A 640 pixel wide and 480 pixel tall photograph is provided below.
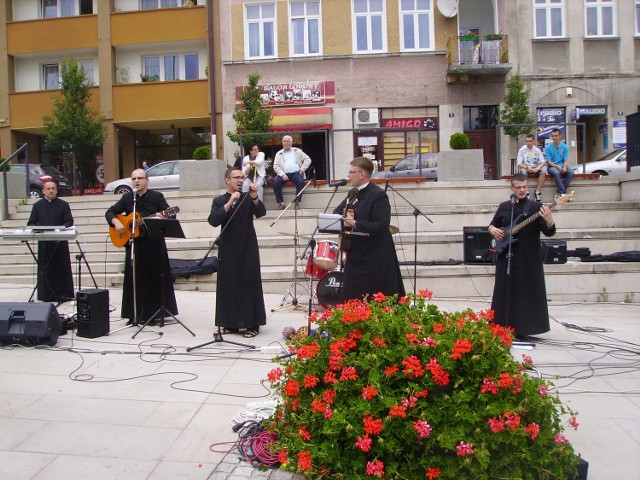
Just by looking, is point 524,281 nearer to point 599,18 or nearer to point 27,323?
point 27,323

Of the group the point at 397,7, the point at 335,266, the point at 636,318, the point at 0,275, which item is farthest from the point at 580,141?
the point at 0,275

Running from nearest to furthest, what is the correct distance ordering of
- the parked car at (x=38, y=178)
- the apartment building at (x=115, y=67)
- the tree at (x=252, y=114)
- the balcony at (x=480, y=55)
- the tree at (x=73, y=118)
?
the parked car at (x=38, y=178), the tree at (x=252, y=114), the balcony at (x=480, y=55), the tree at (x=73, y=118), the apartment building at (x=115, y=67)

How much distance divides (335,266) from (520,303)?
7.92 feet

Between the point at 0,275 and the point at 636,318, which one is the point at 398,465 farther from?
the point at 0,275

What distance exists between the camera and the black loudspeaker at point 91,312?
21.6 ft

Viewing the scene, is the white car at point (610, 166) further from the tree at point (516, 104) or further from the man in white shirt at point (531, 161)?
the man in white shirt at point (531, 161)

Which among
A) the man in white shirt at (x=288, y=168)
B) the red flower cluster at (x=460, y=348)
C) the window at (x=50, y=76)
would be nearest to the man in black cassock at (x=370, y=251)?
the red flower cluster at (x=460, y=348)

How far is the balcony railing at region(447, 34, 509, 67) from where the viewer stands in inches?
852

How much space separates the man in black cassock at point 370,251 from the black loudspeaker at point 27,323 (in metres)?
3.29

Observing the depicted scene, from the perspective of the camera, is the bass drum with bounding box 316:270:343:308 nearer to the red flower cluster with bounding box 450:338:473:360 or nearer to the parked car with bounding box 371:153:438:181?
the red flower cluster with bounding box 450:338:473:360

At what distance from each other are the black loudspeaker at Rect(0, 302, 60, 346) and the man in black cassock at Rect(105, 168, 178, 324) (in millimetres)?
1205


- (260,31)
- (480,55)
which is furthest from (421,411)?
(260,31)

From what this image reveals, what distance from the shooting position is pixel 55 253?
9.12 metres

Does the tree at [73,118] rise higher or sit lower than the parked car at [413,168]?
higher
